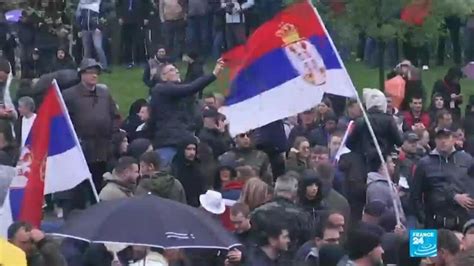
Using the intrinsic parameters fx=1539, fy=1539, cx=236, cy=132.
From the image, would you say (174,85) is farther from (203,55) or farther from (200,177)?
(203,55)

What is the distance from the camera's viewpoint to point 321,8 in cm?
2275

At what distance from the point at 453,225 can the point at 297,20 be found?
2.34m

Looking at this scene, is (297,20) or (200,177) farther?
(200,177)

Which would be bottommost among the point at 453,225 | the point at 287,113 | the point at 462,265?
the point at 453,225

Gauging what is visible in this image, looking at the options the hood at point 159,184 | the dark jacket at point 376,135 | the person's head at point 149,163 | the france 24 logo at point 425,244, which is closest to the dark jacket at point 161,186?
the hood at point 159,184

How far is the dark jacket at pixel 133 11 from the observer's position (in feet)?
84.8

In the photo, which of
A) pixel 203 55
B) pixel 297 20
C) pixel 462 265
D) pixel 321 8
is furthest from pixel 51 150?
pixel 203 55

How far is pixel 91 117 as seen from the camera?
15.2 m

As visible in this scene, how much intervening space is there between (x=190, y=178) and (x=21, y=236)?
4438 mm

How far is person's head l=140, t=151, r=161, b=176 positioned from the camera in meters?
13.5

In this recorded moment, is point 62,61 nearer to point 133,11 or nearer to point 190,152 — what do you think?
point 133,11

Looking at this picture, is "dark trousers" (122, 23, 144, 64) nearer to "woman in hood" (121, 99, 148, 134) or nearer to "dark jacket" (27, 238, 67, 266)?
"woman in hood" (121, 99, 148, 134)

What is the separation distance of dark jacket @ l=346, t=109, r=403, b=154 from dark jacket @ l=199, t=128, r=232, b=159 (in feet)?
4.63

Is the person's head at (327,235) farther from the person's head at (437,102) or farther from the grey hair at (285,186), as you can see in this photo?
the person's head at (437,102)
